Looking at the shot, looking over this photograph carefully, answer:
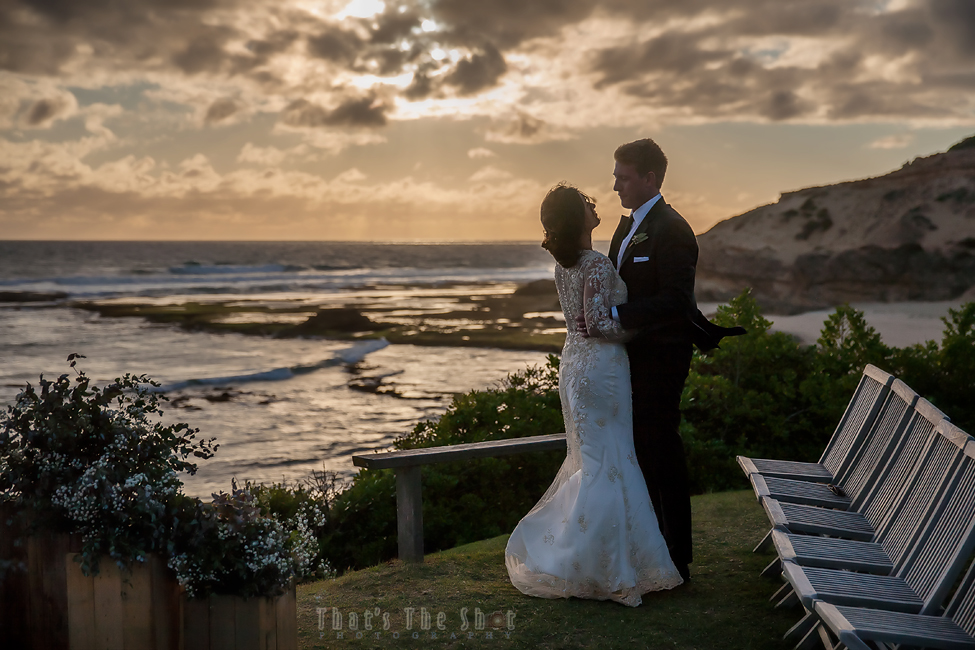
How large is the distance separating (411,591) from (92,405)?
7.22ft

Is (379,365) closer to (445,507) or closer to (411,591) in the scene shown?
(445,507)

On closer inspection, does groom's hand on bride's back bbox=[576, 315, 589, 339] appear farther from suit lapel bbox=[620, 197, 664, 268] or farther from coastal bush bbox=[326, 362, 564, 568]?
coastal bush bbox=[326, 362, 564, 568]

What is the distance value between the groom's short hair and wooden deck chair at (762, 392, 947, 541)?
68.3 inches

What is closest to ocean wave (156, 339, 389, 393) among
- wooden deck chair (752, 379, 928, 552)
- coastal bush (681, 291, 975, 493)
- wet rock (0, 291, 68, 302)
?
coastal bush (681, 291, 975, 493)

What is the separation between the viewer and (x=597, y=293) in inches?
165

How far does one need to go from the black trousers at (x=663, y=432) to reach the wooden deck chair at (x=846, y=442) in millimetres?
526

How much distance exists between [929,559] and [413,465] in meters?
2.73

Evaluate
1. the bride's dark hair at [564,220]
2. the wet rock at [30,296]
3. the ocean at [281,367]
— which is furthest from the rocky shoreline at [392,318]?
the bride's dark hair at [564,220]

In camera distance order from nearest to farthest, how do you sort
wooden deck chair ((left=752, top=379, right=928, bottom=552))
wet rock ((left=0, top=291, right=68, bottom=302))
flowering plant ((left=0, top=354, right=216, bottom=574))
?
flowering plant ((left=0, top=354, right=216, bottom=574)) → wooden deck chair ((left=752, top=379, right=928, bottom=552)) → wet rock ((left=0, top=291, right=68, bottom=302))

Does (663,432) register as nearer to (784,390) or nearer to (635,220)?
(635,220)

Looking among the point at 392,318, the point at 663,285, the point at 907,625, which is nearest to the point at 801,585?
the point at 907,625

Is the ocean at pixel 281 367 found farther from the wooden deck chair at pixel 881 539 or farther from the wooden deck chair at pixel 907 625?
the wooden deck chair at pixel 907 625

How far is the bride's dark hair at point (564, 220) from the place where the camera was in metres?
4.24

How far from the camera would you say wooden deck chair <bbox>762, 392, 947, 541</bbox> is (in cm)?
376
